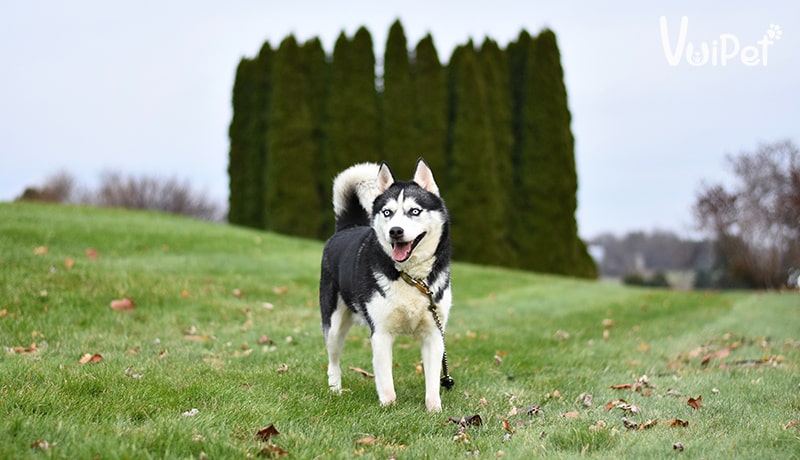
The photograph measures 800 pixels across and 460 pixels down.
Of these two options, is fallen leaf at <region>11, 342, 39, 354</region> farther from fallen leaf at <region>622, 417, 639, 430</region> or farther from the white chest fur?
fallen leaf at <region>622, 417, 639, 430</region>

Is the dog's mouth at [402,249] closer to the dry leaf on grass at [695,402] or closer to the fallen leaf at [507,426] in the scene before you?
the fallen leaf at [507,426]

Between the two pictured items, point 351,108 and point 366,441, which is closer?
point 366,441

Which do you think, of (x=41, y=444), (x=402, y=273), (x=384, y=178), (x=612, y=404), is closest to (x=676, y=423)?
(x=612, y=404)

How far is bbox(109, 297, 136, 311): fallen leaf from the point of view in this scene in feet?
27.6

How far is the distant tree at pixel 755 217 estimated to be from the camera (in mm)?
26172

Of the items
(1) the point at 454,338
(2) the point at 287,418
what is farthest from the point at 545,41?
(2) the point at 287,418

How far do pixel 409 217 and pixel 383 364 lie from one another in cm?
103

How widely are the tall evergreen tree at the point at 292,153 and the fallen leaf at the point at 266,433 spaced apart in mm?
19601

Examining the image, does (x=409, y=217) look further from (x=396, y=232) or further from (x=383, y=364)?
(x=383, y=364)

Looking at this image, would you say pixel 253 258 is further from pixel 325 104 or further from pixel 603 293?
pixel 325 104

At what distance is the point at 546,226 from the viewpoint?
23.1 m

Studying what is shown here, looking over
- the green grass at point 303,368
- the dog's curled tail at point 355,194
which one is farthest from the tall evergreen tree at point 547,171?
the dog's curled tail at point 355,194

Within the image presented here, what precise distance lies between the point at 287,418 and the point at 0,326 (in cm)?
470

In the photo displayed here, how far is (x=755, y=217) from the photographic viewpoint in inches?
1053
